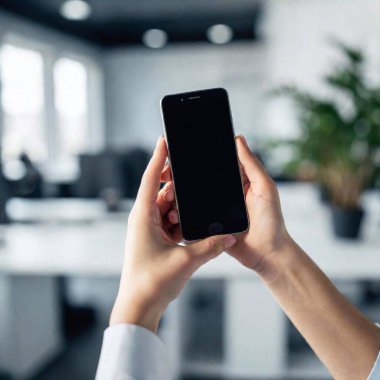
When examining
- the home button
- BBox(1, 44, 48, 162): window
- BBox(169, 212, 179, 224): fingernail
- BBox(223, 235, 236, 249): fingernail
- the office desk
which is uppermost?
BBox(1, 44, 48, 162): window

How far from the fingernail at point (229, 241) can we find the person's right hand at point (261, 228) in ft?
0.12

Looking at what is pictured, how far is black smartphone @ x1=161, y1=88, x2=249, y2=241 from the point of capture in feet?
2.45

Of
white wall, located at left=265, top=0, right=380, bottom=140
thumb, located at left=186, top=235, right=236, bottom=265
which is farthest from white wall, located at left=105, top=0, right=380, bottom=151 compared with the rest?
thumb, located at left=186, top=235, right=236, bottom=265

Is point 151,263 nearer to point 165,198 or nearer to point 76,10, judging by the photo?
point 165,198

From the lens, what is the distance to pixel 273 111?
7344 millimetres

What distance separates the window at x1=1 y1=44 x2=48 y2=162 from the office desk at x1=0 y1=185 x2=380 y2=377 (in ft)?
12.2

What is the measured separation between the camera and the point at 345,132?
5.63ft

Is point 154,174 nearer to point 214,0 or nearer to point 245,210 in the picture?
point 245,210

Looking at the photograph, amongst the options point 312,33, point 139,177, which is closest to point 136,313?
point 139,177

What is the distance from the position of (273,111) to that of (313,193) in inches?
172

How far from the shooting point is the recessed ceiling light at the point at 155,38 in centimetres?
783

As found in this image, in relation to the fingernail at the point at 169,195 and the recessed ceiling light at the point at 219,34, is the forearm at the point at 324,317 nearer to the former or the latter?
the fingernail at the point at 169,195

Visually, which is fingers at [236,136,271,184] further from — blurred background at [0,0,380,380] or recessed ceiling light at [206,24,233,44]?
recessed ceiling light at [206,24,233,44]

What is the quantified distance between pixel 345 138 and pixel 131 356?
4.63 ft
